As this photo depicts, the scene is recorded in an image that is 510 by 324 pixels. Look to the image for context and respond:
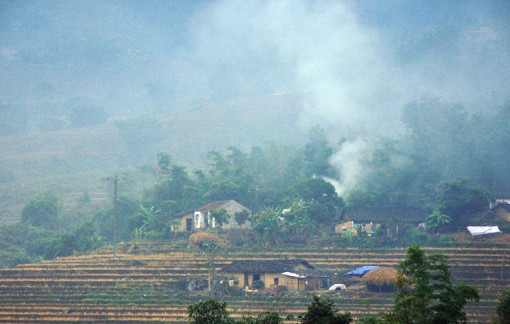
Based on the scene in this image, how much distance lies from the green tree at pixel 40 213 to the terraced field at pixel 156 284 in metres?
23.0

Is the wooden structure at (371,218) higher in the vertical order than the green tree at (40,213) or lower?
lower

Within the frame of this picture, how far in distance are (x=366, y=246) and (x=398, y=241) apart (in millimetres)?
2924

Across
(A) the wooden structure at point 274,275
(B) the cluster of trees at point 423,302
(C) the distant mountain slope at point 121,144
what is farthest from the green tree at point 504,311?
(C) the distant mountain slope at point 121,144

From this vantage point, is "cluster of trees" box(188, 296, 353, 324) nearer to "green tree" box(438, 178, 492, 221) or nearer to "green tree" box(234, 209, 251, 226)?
"green tree" box(234, 209, 251, 226)

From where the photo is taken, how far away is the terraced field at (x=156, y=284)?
42531 mm

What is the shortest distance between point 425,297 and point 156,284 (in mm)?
31981

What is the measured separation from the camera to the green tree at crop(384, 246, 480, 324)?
20.0 meters

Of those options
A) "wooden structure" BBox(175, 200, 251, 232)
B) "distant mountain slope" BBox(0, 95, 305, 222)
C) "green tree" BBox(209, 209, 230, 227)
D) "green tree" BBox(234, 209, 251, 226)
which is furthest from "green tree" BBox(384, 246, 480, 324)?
"distant mountain slope" BBox(0, 95, 305, 222)

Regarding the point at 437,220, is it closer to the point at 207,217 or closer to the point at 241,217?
the point at 241,217

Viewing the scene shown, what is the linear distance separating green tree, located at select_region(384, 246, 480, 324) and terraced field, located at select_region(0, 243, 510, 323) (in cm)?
1974

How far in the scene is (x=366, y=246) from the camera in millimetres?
57688

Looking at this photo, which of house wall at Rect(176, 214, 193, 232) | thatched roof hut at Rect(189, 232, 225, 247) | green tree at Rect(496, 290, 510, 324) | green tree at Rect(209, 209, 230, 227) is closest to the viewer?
green tree at Rect(496, 290, 510, 324)

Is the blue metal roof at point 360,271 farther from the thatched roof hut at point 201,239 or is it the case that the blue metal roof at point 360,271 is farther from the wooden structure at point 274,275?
the thatched roof hut at point 201,239

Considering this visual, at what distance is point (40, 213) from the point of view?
8088cm
